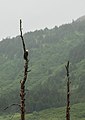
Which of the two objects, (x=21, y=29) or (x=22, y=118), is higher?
(x=21, y=29)

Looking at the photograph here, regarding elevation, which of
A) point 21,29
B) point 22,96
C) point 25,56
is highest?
point 21,29

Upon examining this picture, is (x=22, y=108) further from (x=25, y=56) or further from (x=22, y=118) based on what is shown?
(x=25, y=56)

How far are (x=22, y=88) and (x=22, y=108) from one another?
1031 mm

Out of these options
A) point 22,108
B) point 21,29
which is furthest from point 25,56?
point 22,108

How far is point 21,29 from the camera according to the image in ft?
58.7

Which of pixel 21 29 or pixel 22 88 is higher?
pixel 21 29

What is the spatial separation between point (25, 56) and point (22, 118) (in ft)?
10.6

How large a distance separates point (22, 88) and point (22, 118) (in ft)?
5.05

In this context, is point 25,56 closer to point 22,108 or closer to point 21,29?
point 21,29

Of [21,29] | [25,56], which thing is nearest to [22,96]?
[25,56]

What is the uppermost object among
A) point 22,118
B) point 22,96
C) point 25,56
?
point 25,56

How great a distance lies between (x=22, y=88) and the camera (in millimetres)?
17594

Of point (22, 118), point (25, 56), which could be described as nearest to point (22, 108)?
point (22, 118)

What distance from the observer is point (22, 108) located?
57.3 feet
